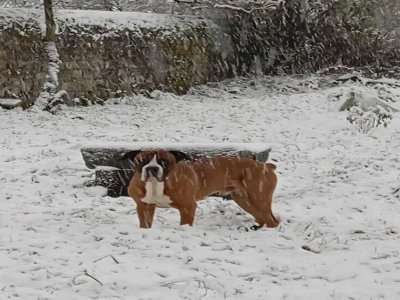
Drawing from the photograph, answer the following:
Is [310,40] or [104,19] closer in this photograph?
[104,19]

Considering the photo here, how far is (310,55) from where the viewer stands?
2188cm

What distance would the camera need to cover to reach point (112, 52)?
56.9 feet

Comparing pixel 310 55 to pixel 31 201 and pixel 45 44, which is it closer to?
pixel 45 44

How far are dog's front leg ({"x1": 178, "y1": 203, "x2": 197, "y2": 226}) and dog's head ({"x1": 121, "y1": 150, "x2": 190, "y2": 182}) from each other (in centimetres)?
43

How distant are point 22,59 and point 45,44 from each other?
0.71 m

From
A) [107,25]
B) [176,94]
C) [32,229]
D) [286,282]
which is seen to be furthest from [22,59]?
[286,282]

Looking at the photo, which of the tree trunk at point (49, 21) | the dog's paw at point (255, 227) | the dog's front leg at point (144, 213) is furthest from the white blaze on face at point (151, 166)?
the tree trunk at point (49, 21)

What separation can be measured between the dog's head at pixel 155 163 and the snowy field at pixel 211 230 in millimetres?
551

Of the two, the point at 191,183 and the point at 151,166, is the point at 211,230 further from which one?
the point at 151,166

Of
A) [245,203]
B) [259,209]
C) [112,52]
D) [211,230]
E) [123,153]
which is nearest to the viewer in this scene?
[211,230]

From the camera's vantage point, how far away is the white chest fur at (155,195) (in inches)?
243

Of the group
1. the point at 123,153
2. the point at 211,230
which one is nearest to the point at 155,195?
the point at 211,230

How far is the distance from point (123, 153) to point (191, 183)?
2142 millimetres

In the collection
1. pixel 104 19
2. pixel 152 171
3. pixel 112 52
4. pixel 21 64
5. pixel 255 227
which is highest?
pixel 104 19
